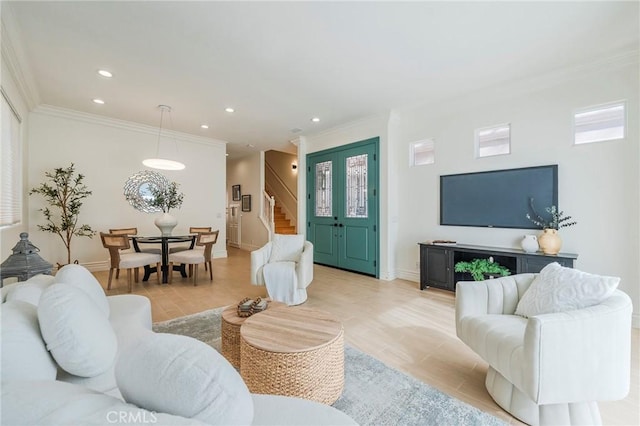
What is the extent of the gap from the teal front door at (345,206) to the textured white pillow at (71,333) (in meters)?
4.26

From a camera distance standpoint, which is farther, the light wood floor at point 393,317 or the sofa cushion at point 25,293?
the light wood floor at point 393,317

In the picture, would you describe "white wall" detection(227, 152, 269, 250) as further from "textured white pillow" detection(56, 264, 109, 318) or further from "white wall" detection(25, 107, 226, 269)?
"textured white pillow" detection(56, 264, 109, 318)

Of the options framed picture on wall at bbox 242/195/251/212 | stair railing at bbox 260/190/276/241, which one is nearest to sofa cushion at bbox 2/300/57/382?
stair railing at bbox 260/190/276/241

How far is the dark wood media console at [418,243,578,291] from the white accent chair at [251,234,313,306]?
1.79m

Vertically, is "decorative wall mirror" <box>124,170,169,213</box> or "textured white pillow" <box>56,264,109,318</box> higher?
"decorative wall mirror" <box>124,170,169,213</box>

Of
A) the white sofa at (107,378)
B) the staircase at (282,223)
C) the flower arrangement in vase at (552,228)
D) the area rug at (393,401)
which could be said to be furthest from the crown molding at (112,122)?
the flower arrangement in vase at (552,228)

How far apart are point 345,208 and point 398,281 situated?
174cm

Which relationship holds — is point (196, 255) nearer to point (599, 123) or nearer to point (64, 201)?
point (64, 201)

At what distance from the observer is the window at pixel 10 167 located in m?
3.26

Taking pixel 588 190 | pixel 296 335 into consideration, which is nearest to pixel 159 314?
pixel 296 335

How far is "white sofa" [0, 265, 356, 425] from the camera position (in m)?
0.60

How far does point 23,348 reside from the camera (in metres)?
0.96

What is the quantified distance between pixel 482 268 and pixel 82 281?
4097 millimetres

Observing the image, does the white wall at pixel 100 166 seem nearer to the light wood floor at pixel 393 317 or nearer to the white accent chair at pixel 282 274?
the light wood floor at pixel 393 317
